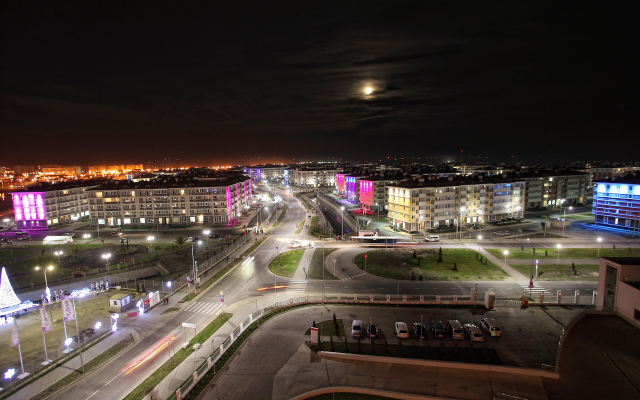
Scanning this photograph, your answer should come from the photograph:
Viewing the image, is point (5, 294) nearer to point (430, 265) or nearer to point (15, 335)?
point (15, 335)

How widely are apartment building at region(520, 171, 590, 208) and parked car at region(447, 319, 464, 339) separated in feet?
300

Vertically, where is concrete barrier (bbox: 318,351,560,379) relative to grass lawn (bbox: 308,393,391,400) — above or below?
above

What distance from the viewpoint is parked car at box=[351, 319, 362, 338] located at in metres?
28.4

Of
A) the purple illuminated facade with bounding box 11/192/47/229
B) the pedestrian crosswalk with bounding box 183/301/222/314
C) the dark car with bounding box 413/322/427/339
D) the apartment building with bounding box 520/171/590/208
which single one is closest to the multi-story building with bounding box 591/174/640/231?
the apartment building with bounding box 520/171/590/208

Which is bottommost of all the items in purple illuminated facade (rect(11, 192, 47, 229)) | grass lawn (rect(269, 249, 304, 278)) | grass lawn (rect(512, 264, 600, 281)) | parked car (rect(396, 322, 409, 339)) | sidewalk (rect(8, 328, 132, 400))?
sidewalk (rect(8, 328, 132, 400))

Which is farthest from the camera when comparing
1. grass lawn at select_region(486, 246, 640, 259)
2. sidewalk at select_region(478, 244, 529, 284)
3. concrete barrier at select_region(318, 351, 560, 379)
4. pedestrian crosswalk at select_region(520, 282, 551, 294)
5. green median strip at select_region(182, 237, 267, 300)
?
grass lawn at select_region(486, 246, 640, 259)

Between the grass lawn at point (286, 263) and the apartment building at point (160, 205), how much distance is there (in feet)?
117

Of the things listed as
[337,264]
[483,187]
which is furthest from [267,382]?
[483,187]

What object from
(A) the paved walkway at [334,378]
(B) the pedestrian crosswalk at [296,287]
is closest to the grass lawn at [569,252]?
(B) the pedestrian crosswalk at [296,287]

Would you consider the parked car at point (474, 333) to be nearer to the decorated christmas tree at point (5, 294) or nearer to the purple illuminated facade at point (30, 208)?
the decorated christmas tree at point (5, 294)

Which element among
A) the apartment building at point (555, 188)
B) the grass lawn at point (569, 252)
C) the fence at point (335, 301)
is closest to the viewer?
the fence at point (335, 301)

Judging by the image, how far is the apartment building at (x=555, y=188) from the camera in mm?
105625

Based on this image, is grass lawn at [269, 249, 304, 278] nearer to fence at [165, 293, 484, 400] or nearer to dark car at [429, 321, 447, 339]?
fence at [165, 293, 484, 400]

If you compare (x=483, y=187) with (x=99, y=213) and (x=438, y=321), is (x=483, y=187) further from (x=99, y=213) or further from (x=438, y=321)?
(x=99, y=213)
